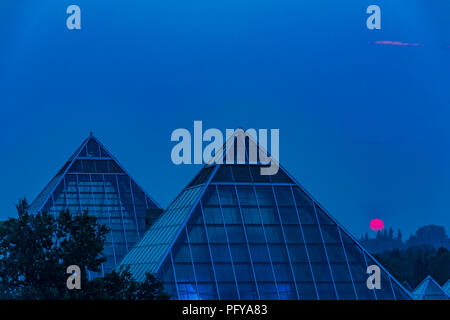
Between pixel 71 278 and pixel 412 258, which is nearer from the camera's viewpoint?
pixel 71 278

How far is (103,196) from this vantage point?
8631 centimetres

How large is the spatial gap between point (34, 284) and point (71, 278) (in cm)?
246

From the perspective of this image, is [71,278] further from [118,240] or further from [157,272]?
[118,240]

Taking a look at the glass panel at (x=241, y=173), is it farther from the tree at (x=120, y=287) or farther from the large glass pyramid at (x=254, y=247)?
the tree at (x=120, y=287)

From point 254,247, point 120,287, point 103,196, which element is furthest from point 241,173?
point 103,196

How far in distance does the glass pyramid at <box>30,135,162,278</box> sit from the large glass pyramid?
79.8 ft

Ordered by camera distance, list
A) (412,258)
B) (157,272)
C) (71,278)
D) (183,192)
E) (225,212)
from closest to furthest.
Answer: (71,278) → (157,272) → (225,212) → (183,192) → (412,258)

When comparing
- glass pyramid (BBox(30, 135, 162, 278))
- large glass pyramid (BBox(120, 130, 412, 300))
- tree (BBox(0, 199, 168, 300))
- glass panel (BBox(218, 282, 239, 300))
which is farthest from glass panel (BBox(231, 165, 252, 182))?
glass pyramid (BBox(30, 135, 162, 278))

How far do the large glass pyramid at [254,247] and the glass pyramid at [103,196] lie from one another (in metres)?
24.3

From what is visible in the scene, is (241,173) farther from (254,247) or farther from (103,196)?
(103,196)

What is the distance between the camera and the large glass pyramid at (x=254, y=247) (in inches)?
2066

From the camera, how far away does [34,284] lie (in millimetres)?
43250
